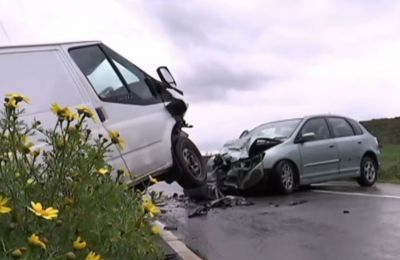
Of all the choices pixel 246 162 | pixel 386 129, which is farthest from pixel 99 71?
pixel 386 129

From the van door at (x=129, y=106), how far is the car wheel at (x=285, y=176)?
246 inches

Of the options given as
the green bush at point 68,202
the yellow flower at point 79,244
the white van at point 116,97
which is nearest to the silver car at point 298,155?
the white van at point 116,97

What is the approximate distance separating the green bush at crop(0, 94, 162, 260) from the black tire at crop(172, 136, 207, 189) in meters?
4.37

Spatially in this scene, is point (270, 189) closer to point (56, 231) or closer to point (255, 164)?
point (255, 164)

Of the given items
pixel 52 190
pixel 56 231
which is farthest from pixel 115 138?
pixel 56 231

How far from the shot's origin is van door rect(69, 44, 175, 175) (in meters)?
6.51

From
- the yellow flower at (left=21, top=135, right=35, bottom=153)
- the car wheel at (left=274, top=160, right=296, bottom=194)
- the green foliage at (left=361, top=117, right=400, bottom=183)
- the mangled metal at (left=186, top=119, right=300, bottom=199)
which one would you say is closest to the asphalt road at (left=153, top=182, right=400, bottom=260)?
the car wheel at (left=274, top=160, right=296, bottom=194)

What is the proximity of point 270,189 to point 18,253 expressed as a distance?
12.0 m

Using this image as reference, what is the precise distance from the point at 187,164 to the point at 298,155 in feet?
21.8

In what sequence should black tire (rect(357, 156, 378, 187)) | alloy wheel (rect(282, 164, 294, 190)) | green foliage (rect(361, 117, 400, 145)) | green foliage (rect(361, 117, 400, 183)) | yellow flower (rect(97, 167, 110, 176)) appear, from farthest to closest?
green foliage (rect(361, 117, 400, 145))
green foliage (rect(361, 117, 400, 183))
black tire (rect(357, 156, 378, 187))
alloy wheel (rect(282, 164, 294, 190))
yellow flower (rect(97, 167, 110, 176))

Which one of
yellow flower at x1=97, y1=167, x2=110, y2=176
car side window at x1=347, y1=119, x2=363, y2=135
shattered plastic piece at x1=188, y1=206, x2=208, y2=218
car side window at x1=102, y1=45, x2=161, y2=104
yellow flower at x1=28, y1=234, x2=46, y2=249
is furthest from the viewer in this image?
car side window at x1=347, y1=119, x2=363, y2=135

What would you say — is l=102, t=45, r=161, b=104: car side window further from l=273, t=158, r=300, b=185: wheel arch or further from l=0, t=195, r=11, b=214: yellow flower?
l=273, t=158, r=300, b=185: wheel arch

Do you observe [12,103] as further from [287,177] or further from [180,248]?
[287,177]

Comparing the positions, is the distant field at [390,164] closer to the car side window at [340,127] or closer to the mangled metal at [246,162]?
the car side window at [340,127]
